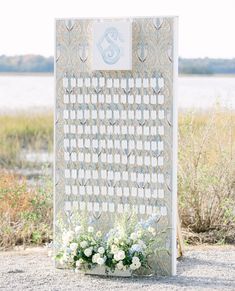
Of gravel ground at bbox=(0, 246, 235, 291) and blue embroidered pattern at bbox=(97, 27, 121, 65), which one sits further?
blue embroidered pattern at bbox=(97, 27, 121, 65)

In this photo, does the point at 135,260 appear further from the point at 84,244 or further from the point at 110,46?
the point at 110,46

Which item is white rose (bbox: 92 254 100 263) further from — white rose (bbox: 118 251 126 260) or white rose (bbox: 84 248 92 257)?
white rose (bbox: 118 251 126 260)

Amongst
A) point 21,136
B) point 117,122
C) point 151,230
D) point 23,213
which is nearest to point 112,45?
point 117,122

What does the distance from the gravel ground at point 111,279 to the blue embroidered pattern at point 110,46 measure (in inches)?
62.3

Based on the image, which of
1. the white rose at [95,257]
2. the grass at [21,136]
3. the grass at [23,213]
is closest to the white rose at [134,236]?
the white rose at [95,257]

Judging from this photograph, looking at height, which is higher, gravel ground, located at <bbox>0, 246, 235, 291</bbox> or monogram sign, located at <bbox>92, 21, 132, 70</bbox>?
monogram sign, located at <bbox>92, 21, 132, 70</bbox>

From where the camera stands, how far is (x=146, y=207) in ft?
22.6

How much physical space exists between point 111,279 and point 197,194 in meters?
2.22

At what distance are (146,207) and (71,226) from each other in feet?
2.04

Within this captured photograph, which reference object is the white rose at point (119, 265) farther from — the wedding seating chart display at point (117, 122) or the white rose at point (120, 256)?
the wedding seating chart display at point (117, 122)

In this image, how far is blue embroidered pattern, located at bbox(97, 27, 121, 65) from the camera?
6.82 metres

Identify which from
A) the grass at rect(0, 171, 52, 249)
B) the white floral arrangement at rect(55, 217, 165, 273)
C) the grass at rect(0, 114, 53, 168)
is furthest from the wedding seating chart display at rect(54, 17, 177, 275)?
the grass at rect(0, 114, 53, 168)

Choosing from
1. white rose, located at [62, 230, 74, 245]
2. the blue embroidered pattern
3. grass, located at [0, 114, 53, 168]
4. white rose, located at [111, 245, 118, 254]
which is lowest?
white rose, located at [111, 245, 118, 254]

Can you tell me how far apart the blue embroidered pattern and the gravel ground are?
158 centimetres
